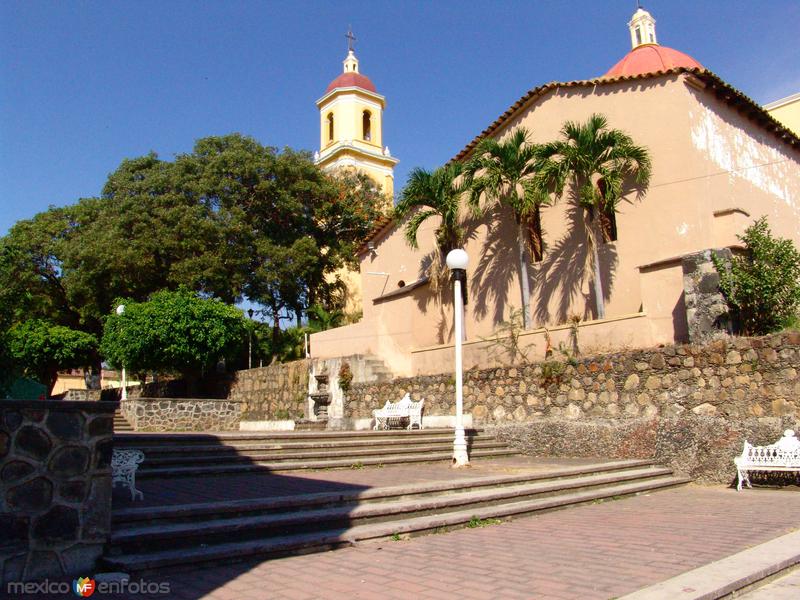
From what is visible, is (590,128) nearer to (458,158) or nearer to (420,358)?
(458,158)

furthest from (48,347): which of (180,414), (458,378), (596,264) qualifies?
(458,378)

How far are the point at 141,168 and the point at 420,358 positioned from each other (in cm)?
1860

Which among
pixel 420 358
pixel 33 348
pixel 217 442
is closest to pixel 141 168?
pixel 33 348

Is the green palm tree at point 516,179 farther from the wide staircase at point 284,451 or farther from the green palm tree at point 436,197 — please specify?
the wide staircase at point 284,451

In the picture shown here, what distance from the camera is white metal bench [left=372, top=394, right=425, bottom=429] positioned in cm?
1455

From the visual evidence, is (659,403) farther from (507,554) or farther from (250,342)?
(250,342)

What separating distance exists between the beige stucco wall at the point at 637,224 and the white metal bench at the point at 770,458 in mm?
3255

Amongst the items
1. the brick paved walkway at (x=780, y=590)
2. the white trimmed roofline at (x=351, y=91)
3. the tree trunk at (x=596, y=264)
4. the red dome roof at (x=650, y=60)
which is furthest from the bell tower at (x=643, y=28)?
the brick paved walkway at (x=780, y=590)

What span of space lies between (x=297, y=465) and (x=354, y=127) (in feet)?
101

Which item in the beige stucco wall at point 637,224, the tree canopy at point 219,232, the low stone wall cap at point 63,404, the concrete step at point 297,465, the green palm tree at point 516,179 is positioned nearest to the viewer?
the low stone wall cap at point 63,404

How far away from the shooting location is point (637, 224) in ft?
49.8

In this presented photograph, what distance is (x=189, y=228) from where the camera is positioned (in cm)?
2500

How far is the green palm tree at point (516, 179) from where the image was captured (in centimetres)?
1564

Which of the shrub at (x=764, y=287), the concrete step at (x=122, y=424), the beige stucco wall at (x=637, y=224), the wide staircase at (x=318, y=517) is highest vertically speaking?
the beige stucco wall at (x=637, y=224)
